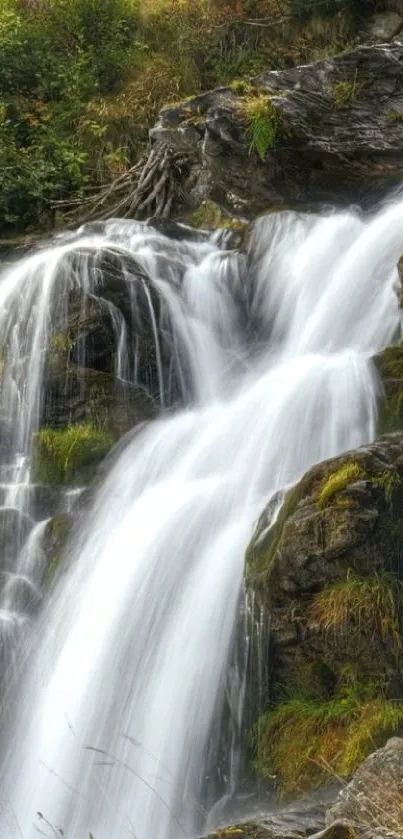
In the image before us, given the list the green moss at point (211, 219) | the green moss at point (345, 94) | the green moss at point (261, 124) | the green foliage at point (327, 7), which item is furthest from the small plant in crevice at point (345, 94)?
the green foliage at point (327, 7)

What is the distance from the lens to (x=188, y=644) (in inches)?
235

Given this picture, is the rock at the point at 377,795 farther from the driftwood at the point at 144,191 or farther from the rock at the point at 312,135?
the driftwood at the point at 144,191

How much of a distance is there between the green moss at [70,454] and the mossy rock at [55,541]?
0.68 metres

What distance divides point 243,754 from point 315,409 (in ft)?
9.87

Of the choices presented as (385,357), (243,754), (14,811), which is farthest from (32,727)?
(385,357)

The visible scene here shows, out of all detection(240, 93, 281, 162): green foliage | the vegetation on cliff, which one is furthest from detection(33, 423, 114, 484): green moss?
the vegetation on cliff

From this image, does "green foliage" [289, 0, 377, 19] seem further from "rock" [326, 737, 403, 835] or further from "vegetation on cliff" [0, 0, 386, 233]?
"rock" [326, 737, 403, 835]

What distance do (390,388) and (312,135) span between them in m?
5.66

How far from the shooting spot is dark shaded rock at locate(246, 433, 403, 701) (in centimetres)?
549

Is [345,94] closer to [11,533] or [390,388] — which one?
[390,388]

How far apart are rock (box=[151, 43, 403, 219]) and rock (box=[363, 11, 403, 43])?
2.32 meters

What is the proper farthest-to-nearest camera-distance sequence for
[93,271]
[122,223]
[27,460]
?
[122,223]
[93,271]
[27,460]

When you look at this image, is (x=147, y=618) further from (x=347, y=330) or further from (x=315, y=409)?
(x=347, y=330)

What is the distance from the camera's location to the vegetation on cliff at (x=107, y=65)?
49.3ft
